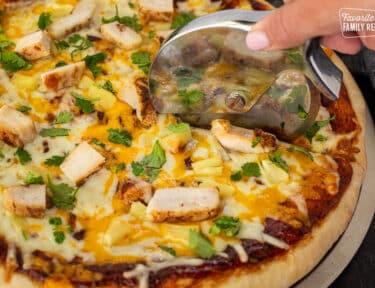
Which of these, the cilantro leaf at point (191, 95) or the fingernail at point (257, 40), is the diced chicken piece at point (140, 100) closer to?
the cilantro leaf at point (191, 95)

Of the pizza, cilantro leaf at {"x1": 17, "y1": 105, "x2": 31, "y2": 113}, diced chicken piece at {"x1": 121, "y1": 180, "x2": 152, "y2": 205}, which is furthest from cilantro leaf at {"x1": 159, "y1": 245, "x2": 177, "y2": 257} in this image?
cilantro leaf at {"x1": 17, "y1": 105, "x2": 31, "y2": 113}

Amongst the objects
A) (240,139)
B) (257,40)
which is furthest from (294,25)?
(240,139)

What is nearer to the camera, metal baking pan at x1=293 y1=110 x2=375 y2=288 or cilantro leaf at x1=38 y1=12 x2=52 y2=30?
metal baking pan at x1=293 y1=110 x2=375 y2=288

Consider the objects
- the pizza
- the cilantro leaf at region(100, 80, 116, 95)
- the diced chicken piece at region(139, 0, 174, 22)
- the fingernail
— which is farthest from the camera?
the diced chicken piece at region(139, 0, 174, 22)

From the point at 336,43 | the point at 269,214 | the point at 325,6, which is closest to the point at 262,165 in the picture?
the point at 269,214

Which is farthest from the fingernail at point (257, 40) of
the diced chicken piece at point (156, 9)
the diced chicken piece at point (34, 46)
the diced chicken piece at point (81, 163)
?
the diced chicken piece at point (34, 46)

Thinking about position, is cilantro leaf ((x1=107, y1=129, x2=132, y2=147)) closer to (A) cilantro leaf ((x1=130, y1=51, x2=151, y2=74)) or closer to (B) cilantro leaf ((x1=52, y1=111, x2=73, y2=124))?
(B) cilantro leaf ((x1=52, y1=111, x2=73, y2=124))

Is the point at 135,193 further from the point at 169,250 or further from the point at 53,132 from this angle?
the point at 53,132
